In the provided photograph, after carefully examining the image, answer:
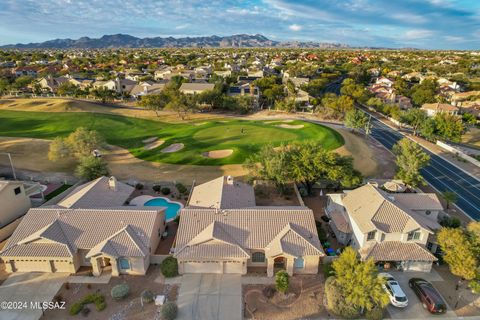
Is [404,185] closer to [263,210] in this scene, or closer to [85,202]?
[263,210]

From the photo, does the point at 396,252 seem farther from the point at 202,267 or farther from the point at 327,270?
the point at 202,267

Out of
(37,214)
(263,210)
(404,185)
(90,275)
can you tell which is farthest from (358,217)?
(37,214)

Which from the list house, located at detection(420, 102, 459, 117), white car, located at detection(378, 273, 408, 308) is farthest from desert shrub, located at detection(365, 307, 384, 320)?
house, located at detection(420, 102, 459, 117)

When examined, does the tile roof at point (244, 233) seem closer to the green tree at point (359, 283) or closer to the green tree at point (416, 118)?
the green tree at point (359, 283)

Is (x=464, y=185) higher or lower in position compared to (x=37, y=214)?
lower

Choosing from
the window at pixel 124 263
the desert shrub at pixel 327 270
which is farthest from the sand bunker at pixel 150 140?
the desert shrub at pixel 327 270

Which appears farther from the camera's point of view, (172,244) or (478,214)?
(478,214)

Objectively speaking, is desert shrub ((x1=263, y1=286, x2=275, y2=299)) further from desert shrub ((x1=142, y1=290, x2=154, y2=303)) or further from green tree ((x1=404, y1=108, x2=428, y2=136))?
green tree ((x1=404, y1=108, x2=428, y2=136))

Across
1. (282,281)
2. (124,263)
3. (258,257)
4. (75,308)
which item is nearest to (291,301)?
(282,281)
